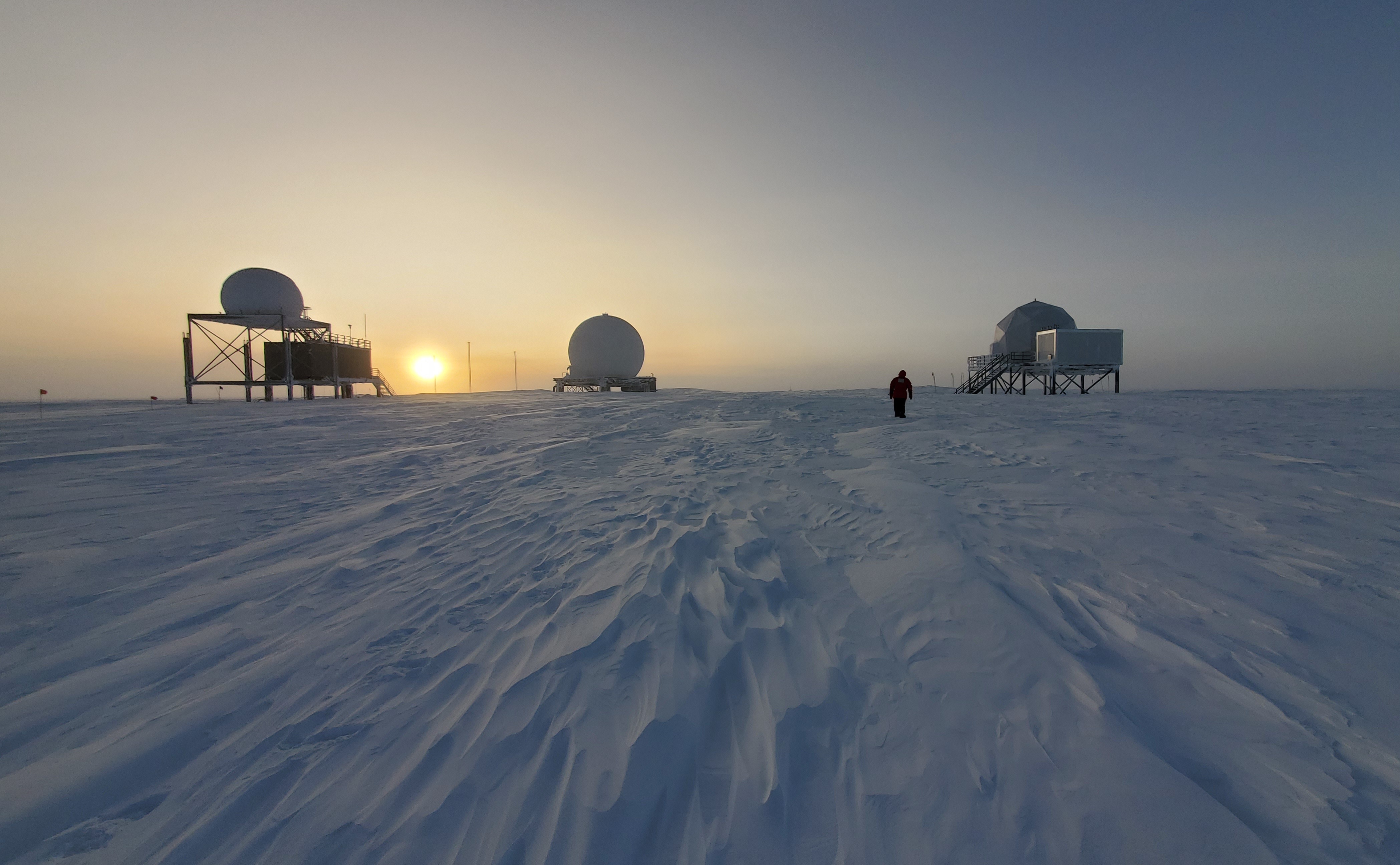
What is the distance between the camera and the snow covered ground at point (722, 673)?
235 centimetres

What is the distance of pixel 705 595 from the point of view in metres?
4.25

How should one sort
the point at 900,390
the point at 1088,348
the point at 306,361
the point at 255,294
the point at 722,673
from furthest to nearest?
the point at 306,361, the point at 255,294, the point at 1088,348, the point at 900,390, the point at 722,673

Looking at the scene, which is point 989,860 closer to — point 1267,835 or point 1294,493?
point 1267,835

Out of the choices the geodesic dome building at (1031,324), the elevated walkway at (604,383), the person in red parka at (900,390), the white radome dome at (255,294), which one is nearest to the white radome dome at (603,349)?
the elevated walkway at (604,383)

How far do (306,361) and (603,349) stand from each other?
63.9ft

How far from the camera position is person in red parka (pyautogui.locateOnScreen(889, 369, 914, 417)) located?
1369 cm

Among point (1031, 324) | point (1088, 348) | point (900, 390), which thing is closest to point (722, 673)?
point (900, 390)

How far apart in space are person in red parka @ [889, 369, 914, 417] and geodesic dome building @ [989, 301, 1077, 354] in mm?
23098

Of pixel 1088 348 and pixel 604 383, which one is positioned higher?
pixel 1088 348

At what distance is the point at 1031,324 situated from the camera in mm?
32969

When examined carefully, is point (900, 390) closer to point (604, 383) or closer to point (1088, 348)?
point (1088, 348)

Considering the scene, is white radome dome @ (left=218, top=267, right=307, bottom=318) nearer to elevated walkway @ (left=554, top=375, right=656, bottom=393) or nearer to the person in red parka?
elevated walkway @ (left=554, top=375, right=656, bottom=393)

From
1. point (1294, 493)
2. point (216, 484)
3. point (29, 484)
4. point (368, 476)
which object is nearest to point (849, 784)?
point (1294, 493)

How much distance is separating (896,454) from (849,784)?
7.12m
